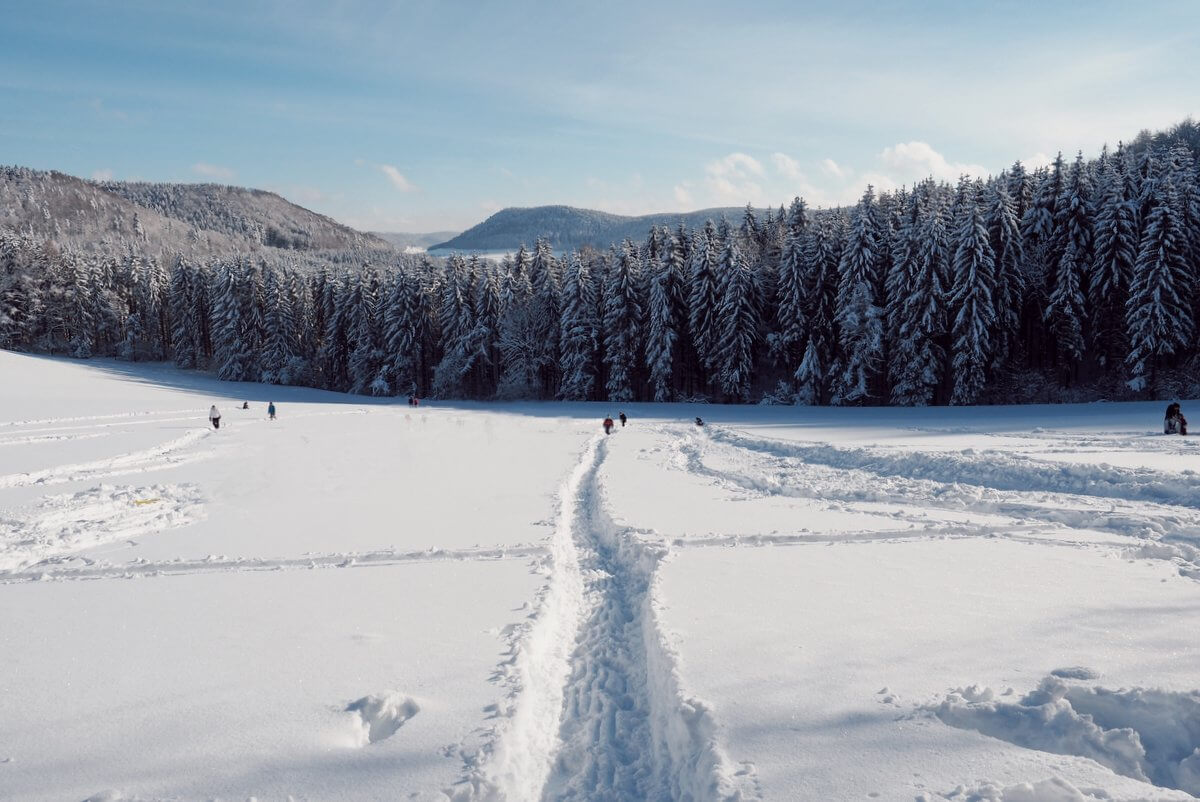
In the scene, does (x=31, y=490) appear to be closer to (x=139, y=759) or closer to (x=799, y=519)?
(x=139, y=759)

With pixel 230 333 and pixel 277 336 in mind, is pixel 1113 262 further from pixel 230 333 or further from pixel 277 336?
pixel 230 333

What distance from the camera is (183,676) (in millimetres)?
5520

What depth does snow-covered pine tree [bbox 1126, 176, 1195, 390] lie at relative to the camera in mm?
34688

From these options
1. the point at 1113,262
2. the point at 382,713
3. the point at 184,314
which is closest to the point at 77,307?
the point at 184,314

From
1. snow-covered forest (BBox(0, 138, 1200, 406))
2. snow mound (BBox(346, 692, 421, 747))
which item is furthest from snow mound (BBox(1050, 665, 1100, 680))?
snow-covered forest (BBox(0, 138, 1200, 406))

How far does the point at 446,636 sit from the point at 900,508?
30.7ft

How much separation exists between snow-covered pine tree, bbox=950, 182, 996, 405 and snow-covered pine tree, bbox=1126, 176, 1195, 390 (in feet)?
23.5

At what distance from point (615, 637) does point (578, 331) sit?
43480 millimetres

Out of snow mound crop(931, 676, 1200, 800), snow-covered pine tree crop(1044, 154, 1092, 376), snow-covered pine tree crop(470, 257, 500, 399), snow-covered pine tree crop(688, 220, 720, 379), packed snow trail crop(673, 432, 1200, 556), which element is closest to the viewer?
snow mound crop(931, 676, 1200, 800)

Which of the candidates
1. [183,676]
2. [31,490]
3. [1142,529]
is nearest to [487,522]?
[183,676]

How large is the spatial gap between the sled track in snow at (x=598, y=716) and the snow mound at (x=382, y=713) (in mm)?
744

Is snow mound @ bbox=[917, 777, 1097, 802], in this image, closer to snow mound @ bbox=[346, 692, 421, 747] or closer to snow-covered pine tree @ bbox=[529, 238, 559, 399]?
snow mound @ bbox=[346, 692, 421, 747]

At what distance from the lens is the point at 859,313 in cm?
4072

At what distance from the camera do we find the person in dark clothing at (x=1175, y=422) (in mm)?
19984
